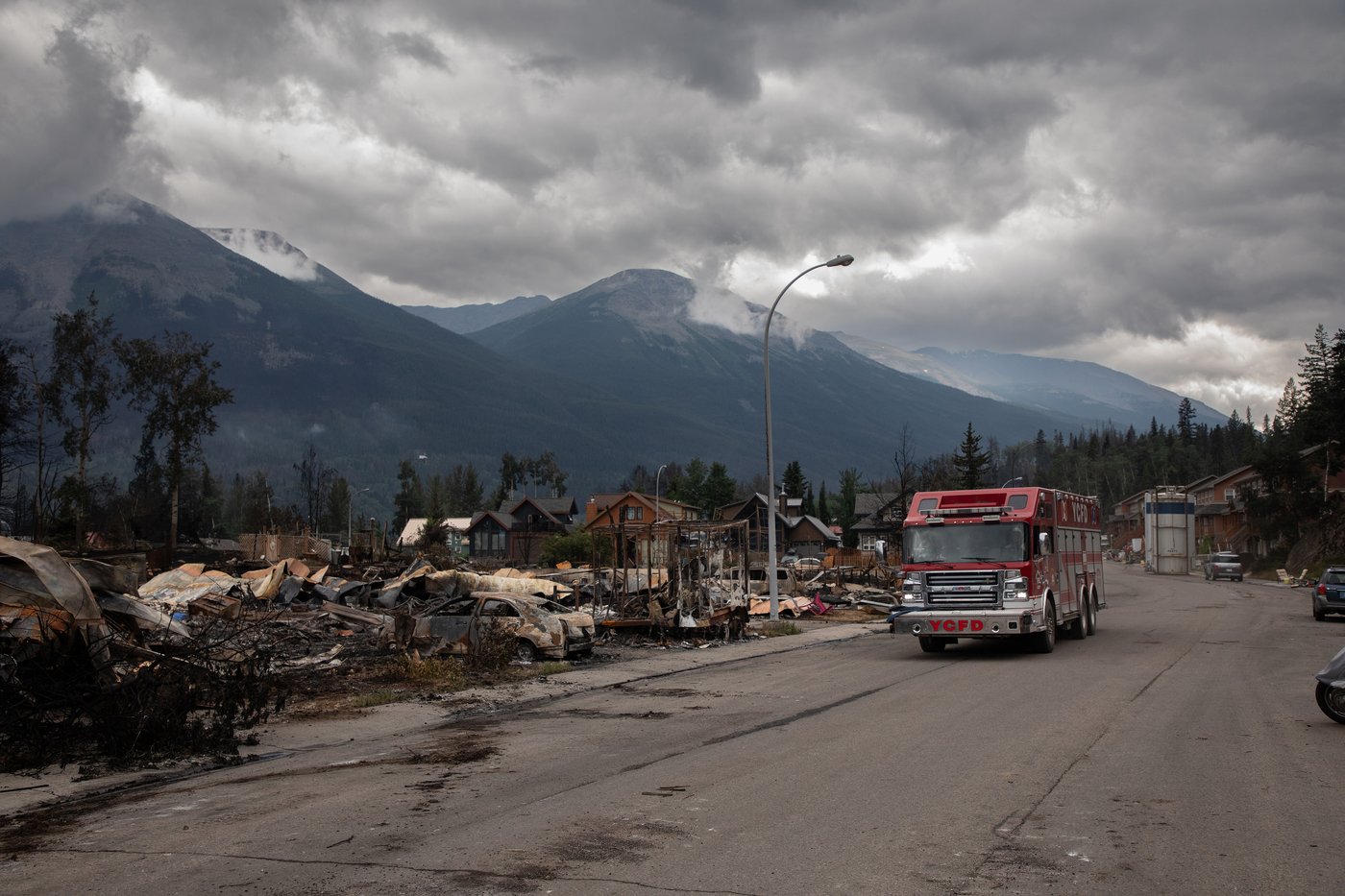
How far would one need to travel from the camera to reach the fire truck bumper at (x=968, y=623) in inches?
800

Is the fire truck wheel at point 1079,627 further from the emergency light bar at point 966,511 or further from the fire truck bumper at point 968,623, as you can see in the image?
the emergency light bar at point 966,511

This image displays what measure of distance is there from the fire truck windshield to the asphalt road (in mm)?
4932

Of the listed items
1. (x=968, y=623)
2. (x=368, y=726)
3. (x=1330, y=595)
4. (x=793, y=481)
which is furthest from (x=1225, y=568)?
(x=793, y=481)

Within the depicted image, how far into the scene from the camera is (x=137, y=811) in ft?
29.8

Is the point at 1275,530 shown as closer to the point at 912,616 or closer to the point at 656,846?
the point at 912,616

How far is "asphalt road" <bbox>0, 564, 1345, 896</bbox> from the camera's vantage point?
6680 mm

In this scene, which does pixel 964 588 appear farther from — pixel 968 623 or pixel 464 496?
pixel 464 496

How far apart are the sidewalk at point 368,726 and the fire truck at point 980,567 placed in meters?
4.03

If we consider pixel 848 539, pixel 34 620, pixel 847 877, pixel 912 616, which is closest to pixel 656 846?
pixel 847 877

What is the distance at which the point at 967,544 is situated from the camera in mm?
21078

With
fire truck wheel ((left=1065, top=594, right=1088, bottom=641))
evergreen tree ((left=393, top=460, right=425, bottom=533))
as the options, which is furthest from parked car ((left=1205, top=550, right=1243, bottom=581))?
evergreen tree ((left=393, top=460, right=425, bottom=533))

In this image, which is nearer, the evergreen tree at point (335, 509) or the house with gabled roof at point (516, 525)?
the house with gabled roof at point (516, 525)

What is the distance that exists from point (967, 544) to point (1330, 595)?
17070 millimetres

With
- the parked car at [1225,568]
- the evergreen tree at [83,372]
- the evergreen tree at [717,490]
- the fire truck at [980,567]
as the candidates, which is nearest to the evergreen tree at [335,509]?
the evergreen tree at [717,490]
